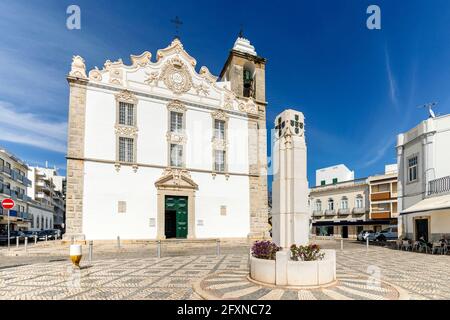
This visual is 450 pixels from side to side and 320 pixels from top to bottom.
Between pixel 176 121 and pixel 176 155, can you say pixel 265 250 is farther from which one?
pixel 176 121

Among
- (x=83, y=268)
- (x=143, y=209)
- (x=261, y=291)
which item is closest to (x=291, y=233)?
(x=261, y=291)

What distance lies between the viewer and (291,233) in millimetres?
7867

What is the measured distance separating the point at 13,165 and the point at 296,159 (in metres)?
50.5

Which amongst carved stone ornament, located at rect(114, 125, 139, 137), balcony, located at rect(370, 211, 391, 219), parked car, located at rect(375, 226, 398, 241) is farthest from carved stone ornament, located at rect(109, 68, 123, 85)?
balcony, located at rect(370, 211, 391, 219)

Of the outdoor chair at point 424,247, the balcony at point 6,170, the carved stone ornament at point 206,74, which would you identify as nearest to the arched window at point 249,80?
the carved stone ornament at point 206,74

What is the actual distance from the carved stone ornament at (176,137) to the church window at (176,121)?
1.33ft

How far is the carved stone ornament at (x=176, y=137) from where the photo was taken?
23.6 meters

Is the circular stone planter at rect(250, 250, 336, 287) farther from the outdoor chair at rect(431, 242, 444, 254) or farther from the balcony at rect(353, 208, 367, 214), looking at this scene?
the balcony at rect(353, 208, 367, 214)

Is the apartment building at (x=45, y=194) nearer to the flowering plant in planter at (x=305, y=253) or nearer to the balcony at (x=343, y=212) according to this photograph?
the balcony at (x=343, y=212)

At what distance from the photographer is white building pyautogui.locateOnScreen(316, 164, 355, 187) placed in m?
49.1

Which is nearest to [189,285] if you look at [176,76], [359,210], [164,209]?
[164,209]

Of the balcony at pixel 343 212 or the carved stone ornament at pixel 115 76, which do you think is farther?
the balcony at pixel 343 212

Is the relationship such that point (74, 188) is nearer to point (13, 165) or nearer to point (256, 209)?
point (256, 209)

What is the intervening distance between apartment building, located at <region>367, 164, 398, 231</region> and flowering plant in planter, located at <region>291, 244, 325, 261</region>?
36.8 m
